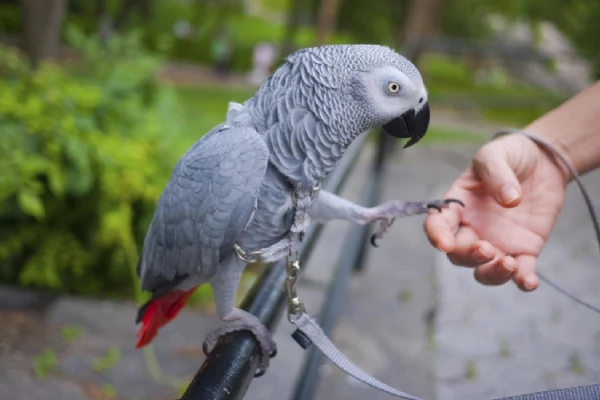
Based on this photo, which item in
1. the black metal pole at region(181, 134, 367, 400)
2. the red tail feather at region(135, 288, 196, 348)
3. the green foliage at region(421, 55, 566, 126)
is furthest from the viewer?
the green foliage at region(421, 55, 566, 126)

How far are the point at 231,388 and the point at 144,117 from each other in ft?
5.39

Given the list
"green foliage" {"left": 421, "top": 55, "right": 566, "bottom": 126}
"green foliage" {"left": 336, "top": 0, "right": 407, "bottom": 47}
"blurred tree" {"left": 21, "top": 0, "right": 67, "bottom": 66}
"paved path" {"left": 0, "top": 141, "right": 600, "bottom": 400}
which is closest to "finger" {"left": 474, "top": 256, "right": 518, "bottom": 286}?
"paved path" {"left": 0, "top": 141, "right": 600, "bottom": 400}

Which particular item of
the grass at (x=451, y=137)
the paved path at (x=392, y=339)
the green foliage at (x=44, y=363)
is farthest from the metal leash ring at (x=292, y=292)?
the grass at (x=451, y=137)

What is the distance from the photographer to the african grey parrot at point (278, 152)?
0.59m

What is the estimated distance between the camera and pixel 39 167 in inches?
59.1

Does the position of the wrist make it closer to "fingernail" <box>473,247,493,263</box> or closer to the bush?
"fingernail" <box>473,247,493,263</box>

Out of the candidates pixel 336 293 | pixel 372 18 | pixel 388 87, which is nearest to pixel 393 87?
pixel 388 87

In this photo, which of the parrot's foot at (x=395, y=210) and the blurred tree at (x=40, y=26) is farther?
the blurred tree at (x=40, y=26)

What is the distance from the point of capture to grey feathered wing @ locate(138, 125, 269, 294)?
0.60m

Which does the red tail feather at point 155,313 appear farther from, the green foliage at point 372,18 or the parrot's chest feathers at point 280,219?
the green foliage at point 372,18

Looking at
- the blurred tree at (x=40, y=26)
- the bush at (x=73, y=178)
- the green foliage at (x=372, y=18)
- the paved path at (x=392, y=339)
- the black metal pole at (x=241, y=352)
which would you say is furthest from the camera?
the green foliage at (x=372, y=18)

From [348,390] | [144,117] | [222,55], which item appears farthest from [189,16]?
[348,390]

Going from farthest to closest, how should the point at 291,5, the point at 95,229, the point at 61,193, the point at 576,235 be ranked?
1. the point at 291,5
2. the point at 576,235
3. the point at 95,229
4. the point at 61,193

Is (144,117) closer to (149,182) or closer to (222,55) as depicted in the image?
(149,182)
